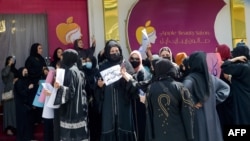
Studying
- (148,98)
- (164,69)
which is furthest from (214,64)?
(148,98)

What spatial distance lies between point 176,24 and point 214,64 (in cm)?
373

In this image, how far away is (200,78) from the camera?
5410 mm

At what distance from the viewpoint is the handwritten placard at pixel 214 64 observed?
6.44 metres

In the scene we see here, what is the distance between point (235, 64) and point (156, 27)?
3.79 m

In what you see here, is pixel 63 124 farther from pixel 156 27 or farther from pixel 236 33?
pixel 236 33

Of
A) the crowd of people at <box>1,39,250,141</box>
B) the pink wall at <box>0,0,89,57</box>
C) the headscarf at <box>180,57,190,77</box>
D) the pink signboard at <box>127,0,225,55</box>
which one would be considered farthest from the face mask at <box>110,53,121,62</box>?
the pink signboard at <box>127,0,225,55</box>

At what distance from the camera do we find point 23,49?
30.8 feet

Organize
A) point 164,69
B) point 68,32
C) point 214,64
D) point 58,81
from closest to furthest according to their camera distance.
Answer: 1. point 164,69
2. point 58,81
3. point 214,64
4. point 68,32

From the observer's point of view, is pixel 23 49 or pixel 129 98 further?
pixel 23 49

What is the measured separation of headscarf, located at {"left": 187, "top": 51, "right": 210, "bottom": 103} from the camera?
537cm

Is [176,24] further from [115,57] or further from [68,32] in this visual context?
[115,57]

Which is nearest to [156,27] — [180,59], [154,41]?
[154,41]

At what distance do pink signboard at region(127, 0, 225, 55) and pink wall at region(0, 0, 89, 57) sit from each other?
105cm

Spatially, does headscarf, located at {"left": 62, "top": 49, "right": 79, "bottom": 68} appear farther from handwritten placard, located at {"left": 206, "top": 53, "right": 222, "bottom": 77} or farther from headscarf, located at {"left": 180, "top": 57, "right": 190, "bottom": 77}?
handwritten placard, located at {"left": 206, "top": 53, "right": 222, "bottom": 77}
